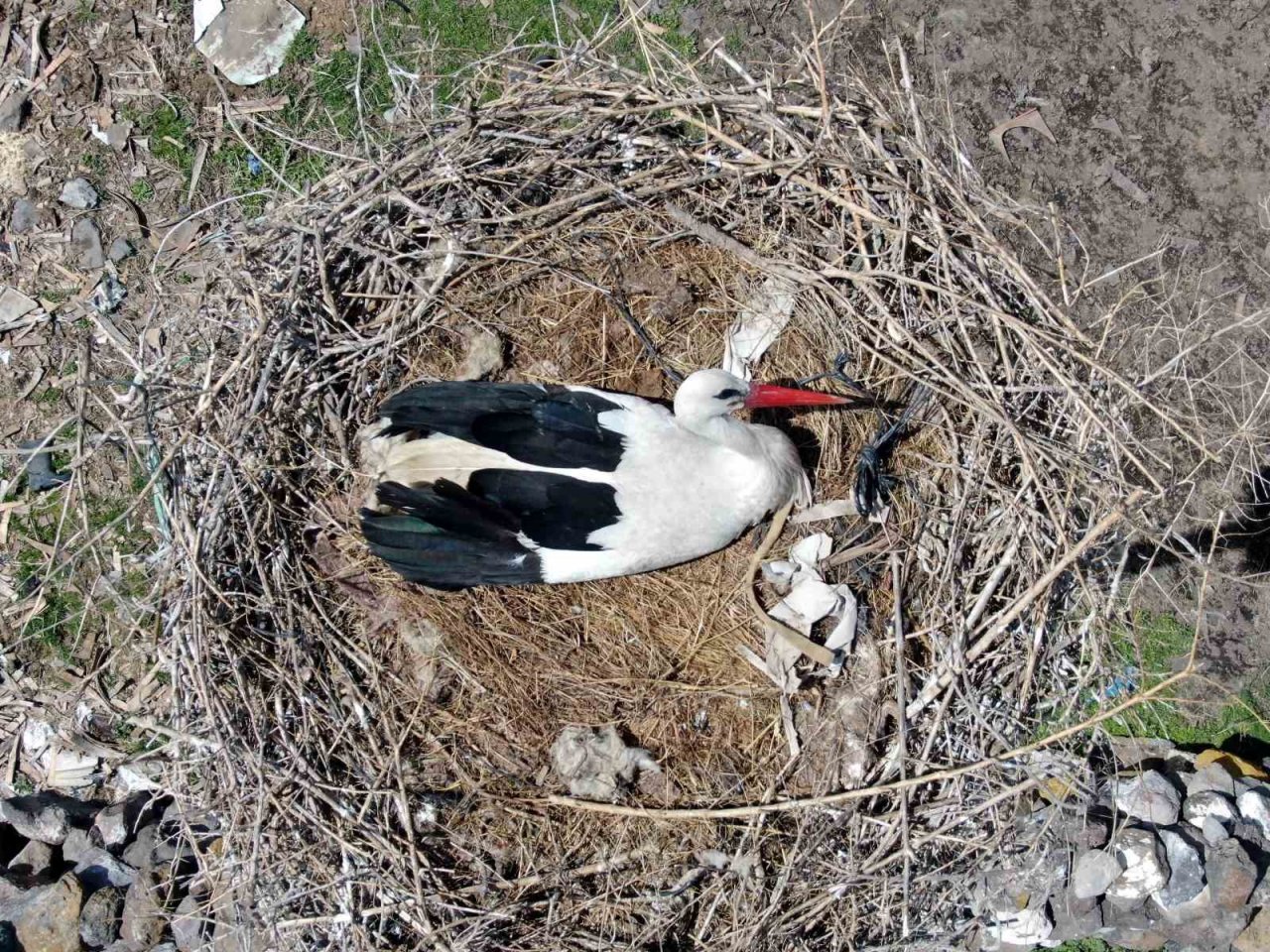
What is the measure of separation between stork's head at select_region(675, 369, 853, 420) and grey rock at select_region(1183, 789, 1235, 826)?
1.64 meters

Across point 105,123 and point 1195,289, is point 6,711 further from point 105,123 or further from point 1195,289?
point 1195,289

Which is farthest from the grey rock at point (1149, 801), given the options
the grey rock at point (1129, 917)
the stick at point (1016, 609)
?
the stick at point (1016, 609)

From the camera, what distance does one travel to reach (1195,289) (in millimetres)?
3834

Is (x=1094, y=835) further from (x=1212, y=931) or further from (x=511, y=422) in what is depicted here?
(x=511, y=422)

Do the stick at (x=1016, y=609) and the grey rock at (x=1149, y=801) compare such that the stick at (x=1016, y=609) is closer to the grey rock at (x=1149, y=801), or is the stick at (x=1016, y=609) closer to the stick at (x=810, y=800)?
the stick at (x=810, y=800)

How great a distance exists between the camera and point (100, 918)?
308 centimetres

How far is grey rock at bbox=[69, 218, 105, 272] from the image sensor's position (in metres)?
3.63

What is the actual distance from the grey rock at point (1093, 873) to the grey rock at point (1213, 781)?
0.38 metres

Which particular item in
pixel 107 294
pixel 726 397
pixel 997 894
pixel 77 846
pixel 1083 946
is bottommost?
pixel 1083 946

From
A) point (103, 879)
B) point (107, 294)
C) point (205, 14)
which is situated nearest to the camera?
point (103, 879)

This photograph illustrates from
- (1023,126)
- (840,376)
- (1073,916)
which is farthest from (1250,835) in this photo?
(1023,126)

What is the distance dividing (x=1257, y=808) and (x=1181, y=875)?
318 millimetres

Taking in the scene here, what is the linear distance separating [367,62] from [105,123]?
2.93 feet

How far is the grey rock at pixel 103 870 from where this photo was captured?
3.16 metres
